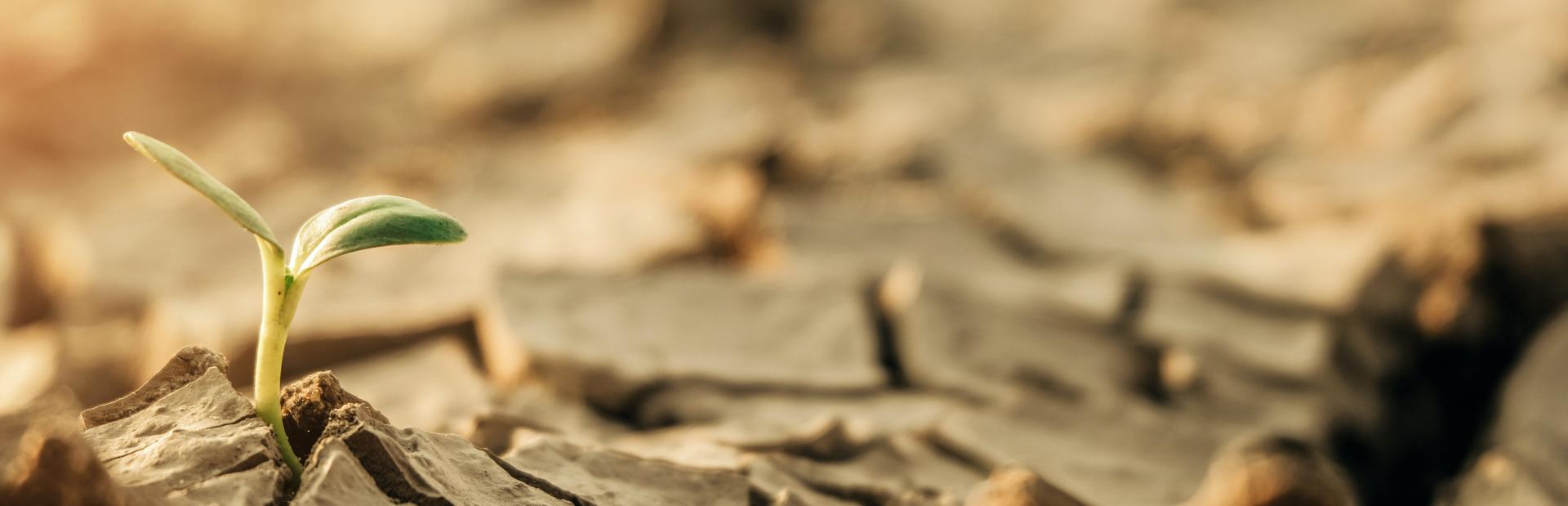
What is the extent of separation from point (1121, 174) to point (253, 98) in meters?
3.74

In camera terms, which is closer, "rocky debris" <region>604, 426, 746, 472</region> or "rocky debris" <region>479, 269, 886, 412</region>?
"rocky debris" <region>604, 426, 746, 472</region>

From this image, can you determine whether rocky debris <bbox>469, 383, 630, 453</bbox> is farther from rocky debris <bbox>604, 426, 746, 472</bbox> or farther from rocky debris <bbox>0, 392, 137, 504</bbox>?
rocky debris <bbox>0, 392, 137, 504</bbox>

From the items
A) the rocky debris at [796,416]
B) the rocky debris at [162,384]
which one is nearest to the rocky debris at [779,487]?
the rocky debris at [796,416]

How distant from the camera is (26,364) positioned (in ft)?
6.95

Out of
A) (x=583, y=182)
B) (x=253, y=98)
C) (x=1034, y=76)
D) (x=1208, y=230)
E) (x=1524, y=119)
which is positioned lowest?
(x=583, y=182)

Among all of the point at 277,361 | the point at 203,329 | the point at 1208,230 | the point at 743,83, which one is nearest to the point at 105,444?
the point at 277,361

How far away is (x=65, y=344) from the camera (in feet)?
6.98

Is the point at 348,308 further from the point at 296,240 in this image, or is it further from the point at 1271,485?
the point at 1271,485

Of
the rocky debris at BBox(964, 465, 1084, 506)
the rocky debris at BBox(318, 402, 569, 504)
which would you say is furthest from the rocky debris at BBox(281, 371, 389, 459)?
the rocky debris at BBox(964, 465, 1084, 506)

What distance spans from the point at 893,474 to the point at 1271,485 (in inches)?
20.3

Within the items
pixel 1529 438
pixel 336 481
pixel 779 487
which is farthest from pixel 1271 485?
pixel 336 481

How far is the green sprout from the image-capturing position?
864 mm

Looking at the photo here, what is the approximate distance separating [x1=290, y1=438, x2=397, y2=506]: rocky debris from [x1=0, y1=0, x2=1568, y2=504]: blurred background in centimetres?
40

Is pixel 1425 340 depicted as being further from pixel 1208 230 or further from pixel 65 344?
pixel 65 344
